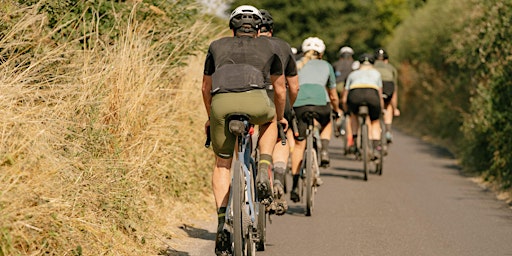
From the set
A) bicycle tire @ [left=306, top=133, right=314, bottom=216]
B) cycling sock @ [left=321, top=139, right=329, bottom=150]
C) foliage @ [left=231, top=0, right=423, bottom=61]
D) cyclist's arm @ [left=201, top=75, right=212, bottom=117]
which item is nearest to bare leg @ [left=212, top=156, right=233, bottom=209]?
cyclist's arm @ [left=201, top=75, right=212, bottom=117]

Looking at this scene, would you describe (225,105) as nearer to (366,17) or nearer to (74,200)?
(74,200)

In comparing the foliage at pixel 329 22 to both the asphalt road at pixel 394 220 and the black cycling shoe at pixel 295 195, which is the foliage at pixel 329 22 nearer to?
the asphalt road at pixel 394 220

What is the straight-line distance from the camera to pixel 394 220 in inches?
444

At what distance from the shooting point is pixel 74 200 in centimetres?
753

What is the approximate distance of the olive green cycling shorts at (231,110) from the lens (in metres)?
7.63

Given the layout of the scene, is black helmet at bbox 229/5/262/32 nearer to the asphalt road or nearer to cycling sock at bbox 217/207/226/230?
cycling sock at bbox 217/207/226/230

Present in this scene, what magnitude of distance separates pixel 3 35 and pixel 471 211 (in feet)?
18.2

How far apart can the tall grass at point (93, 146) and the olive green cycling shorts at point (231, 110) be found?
0.98m

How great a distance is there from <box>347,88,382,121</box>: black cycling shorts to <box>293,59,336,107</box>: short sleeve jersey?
3.10 meters

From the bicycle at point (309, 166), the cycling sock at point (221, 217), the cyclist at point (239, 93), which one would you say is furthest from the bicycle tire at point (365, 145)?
the cycling sock at point (221, 217)

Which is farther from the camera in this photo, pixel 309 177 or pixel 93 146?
pixel 309 177

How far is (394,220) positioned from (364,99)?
14.3 ft

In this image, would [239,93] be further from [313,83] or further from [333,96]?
[333,96]

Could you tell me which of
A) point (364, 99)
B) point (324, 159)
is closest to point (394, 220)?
point (324, 159)
